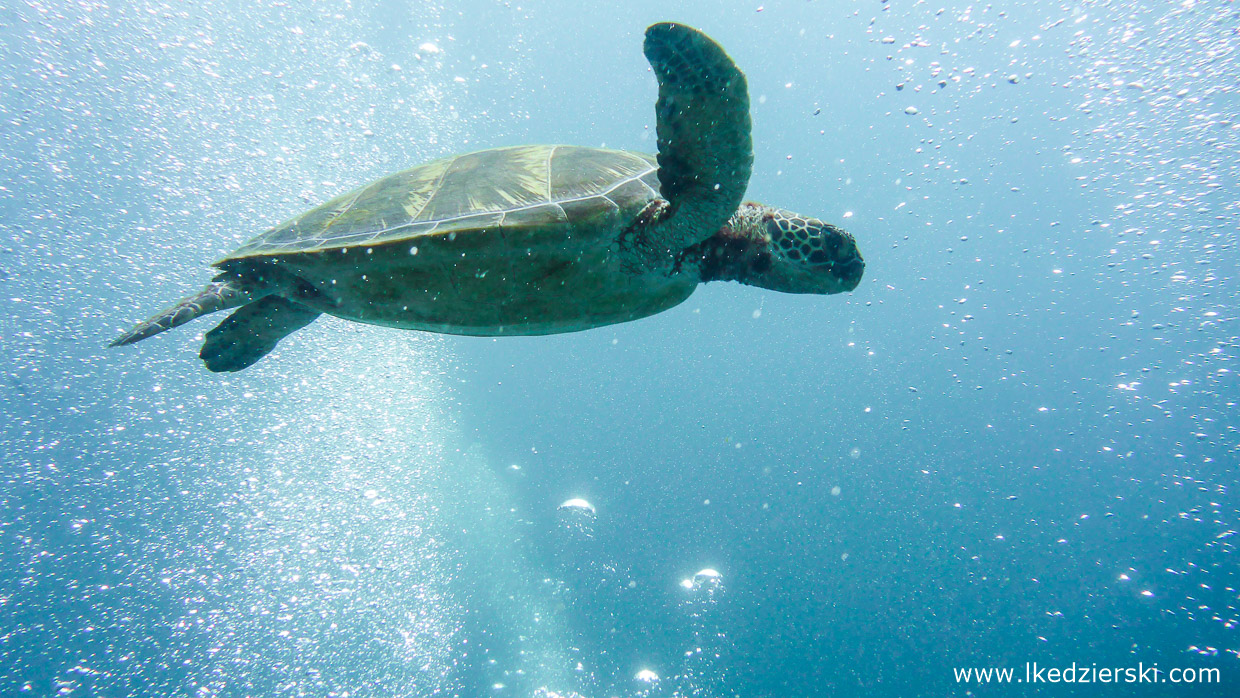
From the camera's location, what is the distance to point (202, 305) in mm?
2812

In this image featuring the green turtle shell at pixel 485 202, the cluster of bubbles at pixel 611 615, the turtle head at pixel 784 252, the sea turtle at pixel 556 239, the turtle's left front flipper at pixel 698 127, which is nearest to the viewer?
the turtle's left front flipper at pixel 698 127

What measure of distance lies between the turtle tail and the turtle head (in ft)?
8.64

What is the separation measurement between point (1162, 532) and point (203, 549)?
61.0 m

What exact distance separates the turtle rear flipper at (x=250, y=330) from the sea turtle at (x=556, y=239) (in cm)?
2

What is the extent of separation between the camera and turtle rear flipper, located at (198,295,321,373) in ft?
9.86

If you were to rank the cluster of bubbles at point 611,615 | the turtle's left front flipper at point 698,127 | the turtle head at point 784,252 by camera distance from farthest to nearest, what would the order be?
the cluster of bubbles at point 611,615 < the turtle head at point 784,252 < the turtle's left front flipper at point 698,127

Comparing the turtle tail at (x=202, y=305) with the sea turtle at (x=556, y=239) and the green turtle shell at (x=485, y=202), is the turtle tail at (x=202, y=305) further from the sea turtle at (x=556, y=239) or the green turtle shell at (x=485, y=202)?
the green turtle shell at (x=485, y=202)

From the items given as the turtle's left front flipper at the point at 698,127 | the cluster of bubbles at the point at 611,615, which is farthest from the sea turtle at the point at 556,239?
the cluster of bubbles at the point at 611,615

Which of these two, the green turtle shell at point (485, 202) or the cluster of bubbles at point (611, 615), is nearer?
the green turtle shell at point (485, 202)

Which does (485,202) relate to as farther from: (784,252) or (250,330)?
(250,330)

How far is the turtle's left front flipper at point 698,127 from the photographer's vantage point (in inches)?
73.6

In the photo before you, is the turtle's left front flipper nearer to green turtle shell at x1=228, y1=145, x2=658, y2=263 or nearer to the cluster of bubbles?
green turtle shell at x1=228, y1=145, x2=658, y2=263

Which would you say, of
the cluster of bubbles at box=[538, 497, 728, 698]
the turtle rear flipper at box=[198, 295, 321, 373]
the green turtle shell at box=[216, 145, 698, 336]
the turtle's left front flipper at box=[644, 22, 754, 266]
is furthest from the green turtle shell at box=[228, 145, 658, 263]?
the cluster of bubbles at box=[538, 497, 728, 698]

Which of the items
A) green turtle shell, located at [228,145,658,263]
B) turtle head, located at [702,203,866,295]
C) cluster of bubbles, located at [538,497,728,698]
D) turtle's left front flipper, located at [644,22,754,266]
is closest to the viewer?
turtle's left front flipper, located at [644,22,754,266]
